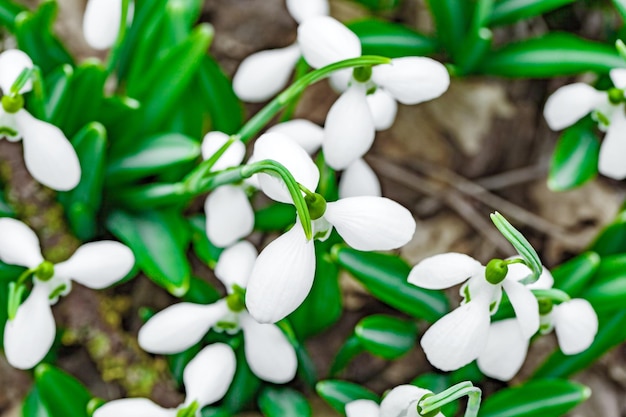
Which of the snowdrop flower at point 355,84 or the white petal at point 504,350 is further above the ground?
the snowdrop flower at point 355,84

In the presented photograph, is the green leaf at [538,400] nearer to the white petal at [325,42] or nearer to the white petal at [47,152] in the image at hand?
the white petal at [325,42]

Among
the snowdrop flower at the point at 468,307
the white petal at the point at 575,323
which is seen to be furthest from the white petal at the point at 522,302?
the white petal at the point at 575,323

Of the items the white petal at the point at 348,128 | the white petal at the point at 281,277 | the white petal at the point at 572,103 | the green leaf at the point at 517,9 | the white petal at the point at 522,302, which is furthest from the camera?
the green leaf at the point at 517,9

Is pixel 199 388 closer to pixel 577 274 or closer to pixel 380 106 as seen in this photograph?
pixel 380 106

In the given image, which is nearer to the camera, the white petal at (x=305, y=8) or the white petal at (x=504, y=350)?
the white petal at (x=504, y=350)

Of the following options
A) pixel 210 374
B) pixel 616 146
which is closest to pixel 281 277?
pixel 210 374

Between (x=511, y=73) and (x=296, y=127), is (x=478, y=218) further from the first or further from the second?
(x=296, y=127)

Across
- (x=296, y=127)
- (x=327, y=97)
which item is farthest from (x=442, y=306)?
(x=327, y=97)

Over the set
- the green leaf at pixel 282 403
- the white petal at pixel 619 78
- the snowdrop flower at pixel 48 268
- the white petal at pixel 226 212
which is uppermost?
the white petal at pixel 619 78
